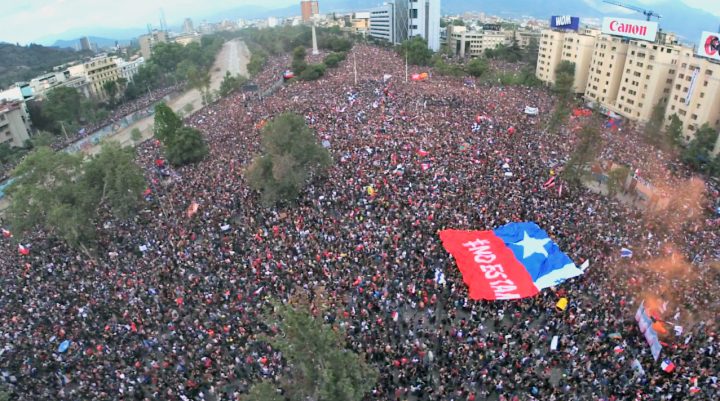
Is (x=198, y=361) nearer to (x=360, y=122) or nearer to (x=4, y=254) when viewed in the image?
(x=4, y=254)

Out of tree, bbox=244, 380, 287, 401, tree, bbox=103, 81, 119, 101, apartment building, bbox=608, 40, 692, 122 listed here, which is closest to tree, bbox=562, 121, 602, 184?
apartment building, bbox=608, 40, 692, 122

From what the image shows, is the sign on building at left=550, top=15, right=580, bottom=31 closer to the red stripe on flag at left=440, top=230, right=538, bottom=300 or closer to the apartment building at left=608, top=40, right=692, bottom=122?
the apartment building at left=608, top=40, right=692, bottom=122

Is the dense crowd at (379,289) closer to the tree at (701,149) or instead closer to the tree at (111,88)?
the tree at (701,149)

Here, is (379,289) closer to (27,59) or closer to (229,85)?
(229,85)

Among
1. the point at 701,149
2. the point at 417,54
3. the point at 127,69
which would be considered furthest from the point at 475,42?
the point at 127,69

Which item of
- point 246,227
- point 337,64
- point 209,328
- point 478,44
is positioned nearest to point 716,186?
point 246,227
